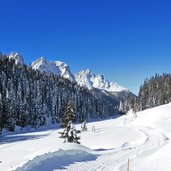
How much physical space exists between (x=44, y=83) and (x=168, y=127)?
9898 centimetres

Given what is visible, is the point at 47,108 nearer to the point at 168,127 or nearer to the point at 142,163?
the point at 168,127

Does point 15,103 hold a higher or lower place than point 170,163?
higher

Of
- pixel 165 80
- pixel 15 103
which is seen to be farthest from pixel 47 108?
pixel 165 80

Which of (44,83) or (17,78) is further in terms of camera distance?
(44,83)

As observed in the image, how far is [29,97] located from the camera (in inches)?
5842

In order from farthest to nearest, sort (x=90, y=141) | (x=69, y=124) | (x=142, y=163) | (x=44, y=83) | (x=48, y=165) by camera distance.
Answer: (x=44, y=83)
(x=90, y=141)
(x=69, y=124)
(x=142, y=163)
(x=48, y=165)

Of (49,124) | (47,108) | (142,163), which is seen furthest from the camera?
(47,108)

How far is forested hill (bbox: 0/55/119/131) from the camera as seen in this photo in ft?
390

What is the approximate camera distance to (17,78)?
155 metres

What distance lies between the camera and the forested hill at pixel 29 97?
4683 inches

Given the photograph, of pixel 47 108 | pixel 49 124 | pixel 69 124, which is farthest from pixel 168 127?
pixel 47 108

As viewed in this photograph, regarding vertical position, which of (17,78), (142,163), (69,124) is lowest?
(142,163)

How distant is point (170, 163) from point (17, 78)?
132 meters

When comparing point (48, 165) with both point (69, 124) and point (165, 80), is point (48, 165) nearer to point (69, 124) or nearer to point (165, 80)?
point (69, 124)
